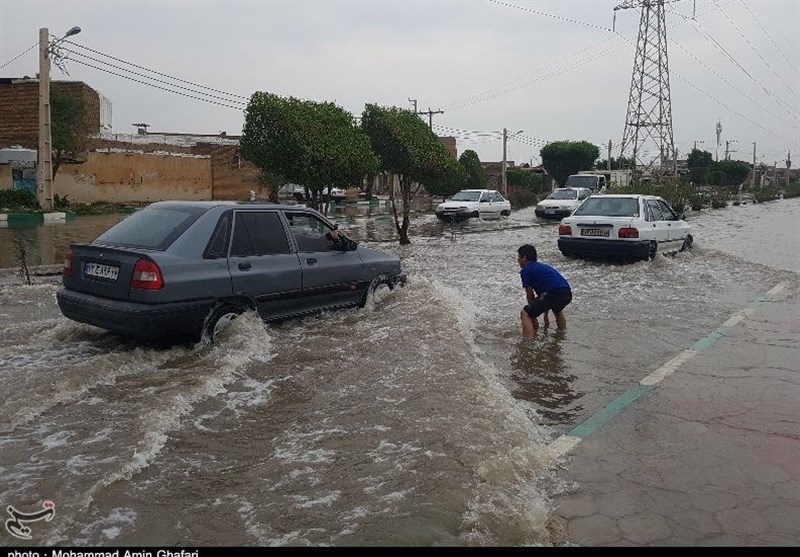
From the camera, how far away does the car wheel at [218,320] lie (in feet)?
19.9

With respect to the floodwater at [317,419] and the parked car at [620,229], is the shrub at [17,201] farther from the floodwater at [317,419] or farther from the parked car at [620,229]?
the parked car at [620,229]

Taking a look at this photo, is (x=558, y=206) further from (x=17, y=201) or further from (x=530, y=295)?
(x=530, y=295)

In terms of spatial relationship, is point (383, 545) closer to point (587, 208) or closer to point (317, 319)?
point (317, 319)

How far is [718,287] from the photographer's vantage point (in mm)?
11344

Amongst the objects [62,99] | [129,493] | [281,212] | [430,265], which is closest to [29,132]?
[62,99]

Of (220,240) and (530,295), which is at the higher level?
(220,240)

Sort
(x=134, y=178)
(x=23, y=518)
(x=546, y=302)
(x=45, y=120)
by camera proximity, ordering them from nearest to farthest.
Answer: (x=23, y=518), (x=546, y=302), (x=45, y=120), (x=134, y=178)

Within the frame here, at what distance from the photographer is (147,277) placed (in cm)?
565

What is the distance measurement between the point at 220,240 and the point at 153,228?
0.61m

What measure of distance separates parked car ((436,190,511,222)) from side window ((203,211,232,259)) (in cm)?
2260

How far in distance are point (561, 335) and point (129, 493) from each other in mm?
5330

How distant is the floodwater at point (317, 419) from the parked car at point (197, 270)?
0.31 meters

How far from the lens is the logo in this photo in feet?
10.0

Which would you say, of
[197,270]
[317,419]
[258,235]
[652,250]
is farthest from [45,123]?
[317,419]
